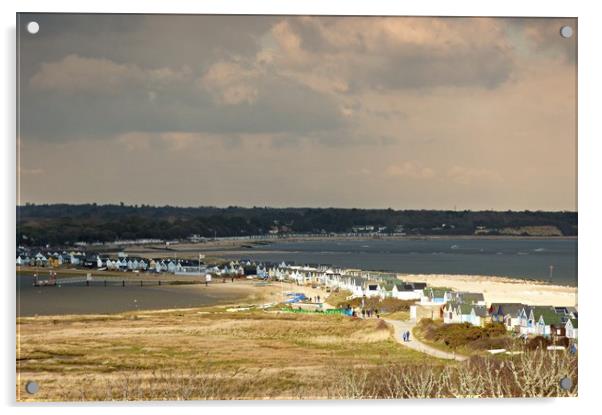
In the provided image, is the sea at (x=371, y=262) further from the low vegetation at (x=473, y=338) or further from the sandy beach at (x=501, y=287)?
the low vegetation at (x=473, y=338)

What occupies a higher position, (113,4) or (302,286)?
(113,4)

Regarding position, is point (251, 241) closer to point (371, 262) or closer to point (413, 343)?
point (371, 262)

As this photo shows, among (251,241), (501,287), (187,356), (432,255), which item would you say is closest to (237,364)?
(187,356)

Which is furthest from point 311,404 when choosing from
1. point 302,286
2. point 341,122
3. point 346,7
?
point 346,7

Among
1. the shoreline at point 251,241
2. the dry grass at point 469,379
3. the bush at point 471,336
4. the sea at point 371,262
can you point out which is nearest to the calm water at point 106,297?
the sea at point 371,262

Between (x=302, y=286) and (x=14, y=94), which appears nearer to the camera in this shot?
(x=14, y=94)

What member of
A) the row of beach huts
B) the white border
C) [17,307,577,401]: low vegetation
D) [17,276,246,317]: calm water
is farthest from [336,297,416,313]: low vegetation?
[17,276,246,317]: calm water

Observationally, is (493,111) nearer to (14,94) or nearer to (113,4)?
(113,4)
